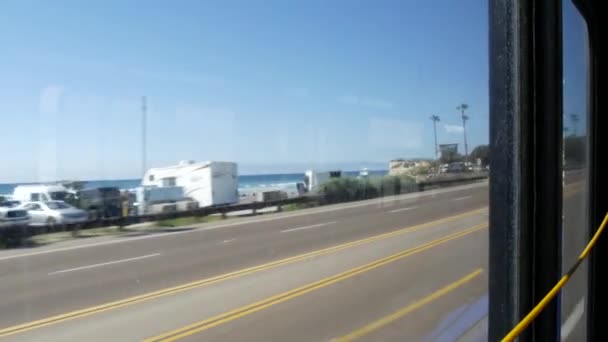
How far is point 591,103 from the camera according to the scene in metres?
3.24

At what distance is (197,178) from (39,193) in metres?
0.61

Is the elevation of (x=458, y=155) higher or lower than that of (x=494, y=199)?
higher

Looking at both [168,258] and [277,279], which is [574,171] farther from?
[168,258]

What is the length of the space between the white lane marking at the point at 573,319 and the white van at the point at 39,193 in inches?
106

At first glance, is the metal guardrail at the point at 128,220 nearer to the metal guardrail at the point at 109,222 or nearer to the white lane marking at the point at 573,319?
the metal guardrail at the point at 109,222

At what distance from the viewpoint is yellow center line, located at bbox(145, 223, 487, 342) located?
2111 millimetres

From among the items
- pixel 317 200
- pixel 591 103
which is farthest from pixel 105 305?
pixel 591 103

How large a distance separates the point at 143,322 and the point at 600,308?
2987mm

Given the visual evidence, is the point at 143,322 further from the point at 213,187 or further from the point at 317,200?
the point at 317,200

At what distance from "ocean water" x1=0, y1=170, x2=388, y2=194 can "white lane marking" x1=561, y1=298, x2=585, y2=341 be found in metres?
1.45

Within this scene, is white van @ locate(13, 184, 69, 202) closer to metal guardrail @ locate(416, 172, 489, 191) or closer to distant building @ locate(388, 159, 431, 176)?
distant building @ locate(388, 159, 431, 176)

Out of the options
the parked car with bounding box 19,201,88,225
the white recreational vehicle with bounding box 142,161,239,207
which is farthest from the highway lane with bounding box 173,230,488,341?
the parked car with bounding box 19,201,88,225

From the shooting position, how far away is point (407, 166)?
3395 mm

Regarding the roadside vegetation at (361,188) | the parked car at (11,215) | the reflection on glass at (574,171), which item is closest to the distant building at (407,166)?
the roadside vegetation at (361,188)
